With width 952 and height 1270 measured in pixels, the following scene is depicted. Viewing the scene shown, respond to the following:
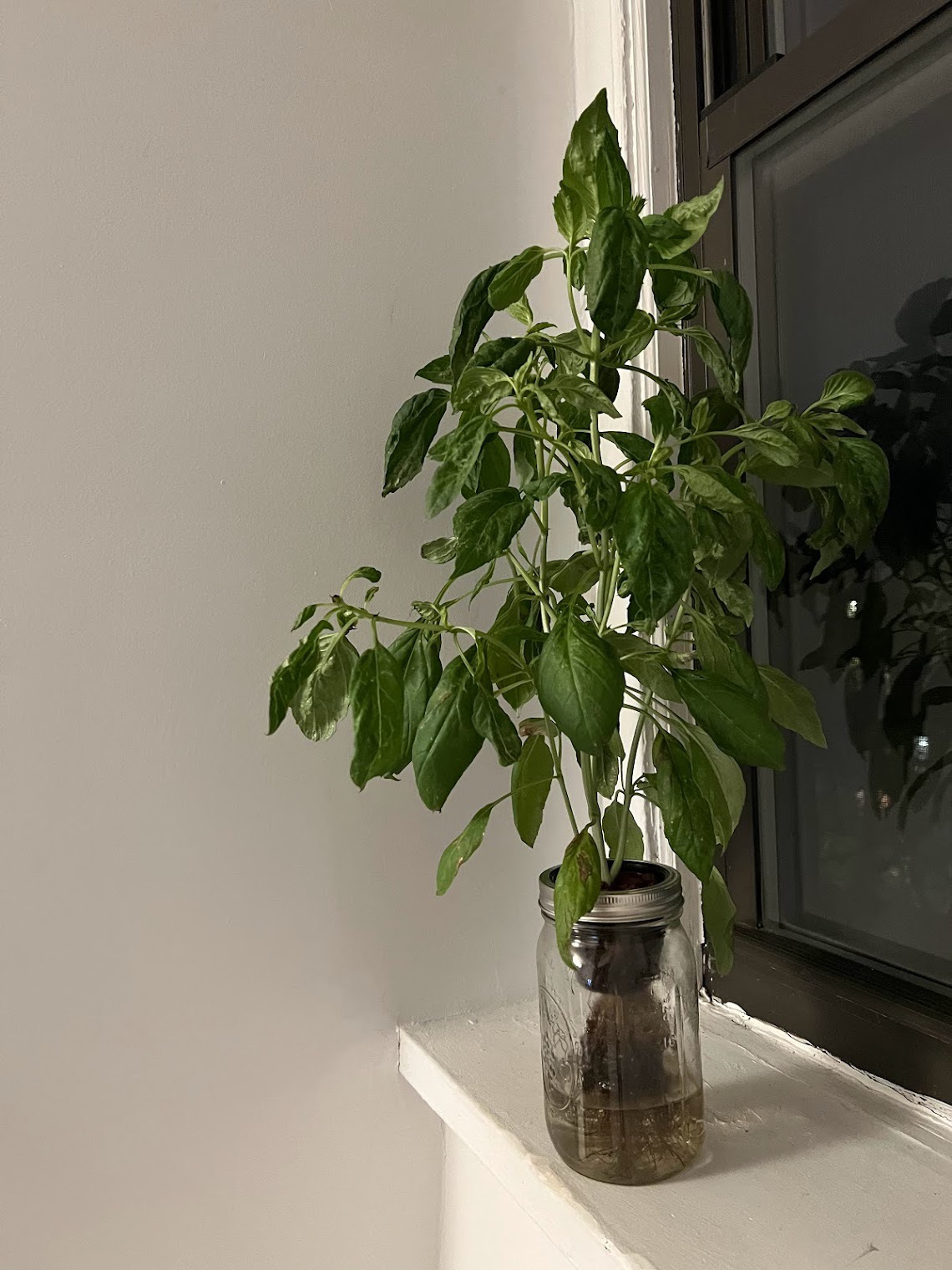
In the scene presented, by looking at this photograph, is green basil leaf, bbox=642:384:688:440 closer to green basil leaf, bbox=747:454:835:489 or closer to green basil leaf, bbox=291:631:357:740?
green basil leaf, bbox=747:454:835:489

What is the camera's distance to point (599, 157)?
0.75 m

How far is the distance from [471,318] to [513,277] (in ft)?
0.21

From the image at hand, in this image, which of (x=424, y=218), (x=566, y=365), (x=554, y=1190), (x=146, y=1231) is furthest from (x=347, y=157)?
(x=146, y=1231)

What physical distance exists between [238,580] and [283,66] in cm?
56

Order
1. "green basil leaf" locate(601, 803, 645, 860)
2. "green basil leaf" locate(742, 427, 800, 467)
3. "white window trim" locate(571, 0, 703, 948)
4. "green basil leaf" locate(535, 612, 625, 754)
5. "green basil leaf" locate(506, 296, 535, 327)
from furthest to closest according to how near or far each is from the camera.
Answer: "white window trim" locate(571, 0, 703, 948) → "green basil leaf" locate(506, 296, 535, 327) → "green basil leaf" locate(601, 803, 645, 860) → "green basil leaf" locate(742, 427, 800, 467) → "green basil leaf" locate(535, 612, 625, 754)

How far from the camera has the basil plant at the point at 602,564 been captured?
694 millimetres

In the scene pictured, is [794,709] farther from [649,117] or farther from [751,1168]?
[649,117]

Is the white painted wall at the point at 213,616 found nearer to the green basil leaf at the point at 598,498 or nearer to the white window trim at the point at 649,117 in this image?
the white window trim at the point at 649,117

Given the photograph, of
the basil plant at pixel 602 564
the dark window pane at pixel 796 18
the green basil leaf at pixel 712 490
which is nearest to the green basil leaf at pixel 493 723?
the basil plant at pixel 602 564

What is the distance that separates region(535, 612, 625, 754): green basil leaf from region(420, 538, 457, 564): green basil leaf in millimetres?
229

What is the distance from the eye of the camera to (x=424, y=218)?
1153 mm

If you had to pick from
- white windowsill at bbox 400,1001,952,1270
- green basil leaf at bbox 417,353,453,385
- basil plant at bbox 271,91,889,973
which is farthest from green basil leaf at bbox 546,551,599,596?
white windowsill at bbox 400,1001,952,1270

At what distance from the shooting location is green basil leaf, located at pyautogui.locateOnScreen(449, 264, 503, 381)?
0.85m

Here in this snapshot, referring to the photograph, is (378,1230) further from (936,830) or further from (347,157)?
(347,157)
